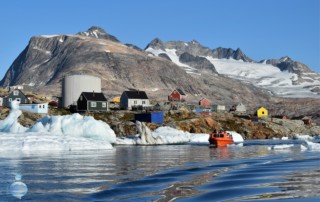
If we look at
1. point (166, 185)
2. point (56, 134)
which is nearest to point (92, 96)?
point (56, 134)

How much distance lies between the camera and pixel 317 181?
17406 millimetres

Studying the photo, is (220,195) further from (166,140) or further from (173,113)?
(173,113)

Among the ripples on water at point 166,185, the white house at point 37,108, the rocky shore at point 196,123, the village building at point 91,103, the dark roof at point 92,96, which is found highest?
the dark roof at point 92,96

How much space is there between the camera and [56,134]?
4822 cm

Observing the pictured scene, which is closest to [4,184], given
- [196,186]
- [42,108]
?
[196,186]

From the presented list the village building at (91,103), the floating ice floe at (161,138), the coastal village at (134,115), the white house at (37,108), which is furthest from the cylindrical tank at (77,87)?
the floating ice floe at (161,138)

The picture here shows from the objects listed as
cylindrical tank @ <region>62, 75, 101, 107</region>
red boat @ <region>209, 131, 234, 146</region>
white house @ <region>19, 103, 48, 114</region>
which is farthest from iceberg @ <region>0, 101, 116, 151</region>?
cylindrical tank @ <region>62, 75, 101, 107</region>

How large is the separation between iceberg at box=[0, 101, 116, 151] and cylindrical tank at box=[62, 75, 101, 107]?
246ft

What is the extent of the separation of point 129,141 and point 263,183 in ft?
180

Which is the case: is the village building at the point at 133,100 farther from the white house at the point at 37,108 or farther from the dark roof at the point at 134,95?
the white house at the point at 37,108

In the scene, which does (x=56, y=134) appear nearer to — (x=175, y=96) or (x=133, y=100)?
(x=133, y=100)

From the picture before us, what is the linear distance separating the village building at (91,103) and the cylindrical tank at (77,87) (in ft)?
71.0

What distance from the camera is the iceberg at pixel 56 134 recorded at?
43.8 m

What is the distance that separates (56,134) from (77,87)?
3603 inches
